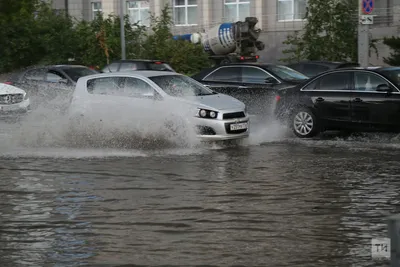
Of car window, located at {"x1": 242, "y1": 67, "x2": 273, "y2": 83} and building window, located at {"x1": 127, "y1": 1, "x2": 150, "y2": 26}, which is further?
building window, located at {"x1": 127, "y1": 1, "x2": 150, "y2": 26}

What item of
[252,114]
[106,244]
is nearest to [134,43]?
[252,114]

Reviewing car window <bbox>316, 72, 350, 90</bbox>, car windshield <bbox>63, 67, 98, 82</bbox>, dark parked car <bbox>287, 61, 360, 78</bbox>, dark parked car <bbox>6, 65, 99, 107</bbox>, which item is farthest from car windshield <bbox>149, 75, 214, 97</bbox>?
car windshield <bbox>63, 67, 98, 82</bbox>

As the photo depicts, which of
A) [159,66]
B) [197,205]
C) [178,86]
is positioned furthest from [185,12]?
[197,205]

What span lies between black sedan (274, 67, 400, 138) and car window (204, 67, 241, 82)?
3.09 m

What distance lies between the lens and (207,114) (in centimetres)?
1683

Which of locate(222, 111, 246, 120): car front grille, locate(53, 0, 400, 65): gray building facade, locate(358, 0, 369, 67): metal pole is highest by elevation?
locate(53, 0, 400, 65): gray building facade

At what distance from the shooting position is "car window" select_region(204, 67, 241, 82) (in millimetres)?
22594

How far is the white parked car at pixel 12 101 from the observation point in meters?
24.0

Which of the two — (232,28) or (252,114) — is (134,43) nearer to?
(232,28)

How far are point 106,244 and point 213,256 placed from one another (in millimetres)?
1098

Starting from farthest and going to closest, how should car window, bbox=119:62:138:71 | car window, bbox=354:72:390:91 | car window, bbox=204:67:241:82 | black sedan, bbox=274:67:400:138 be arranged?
car window, bbox=119:62:138:71 → car window, bbox=204:67:241:82 → car window, bbox=354:72:390:91 → black sedan, bbox=274:67:400:138

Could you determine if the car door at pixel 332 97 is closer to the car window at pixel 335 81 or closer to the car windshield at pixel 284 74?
the car window at pixel 335 81

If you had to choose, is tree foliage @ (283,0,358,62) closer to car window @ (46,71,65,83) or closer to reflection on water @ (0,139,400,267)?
car window @ (46,71,65,83)

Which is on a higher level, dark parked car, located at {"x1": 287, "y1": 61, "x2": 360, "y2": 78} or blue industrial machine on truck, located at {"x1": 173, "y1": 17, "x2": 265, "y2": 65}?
blue industrial machine on truck, located at {"x1": 173, "y1": 17, "x2": 265, "y2": 65}
